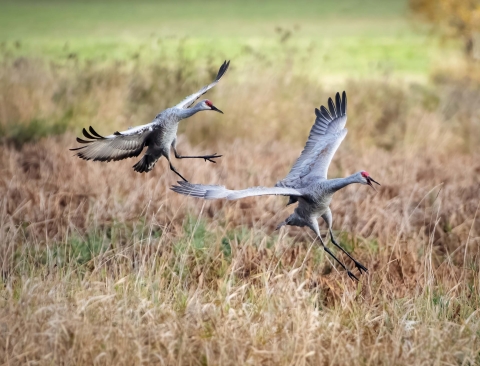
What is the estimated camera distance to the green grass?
3388 cm

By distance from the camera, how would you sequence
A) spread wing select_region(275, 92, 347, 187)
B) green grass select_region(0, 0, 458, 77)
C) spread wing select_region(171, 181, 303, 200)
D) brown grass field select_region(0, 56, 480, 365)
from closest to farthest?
spread wing select_region(171, 181, 303, 200) → brown grass field select_region(0, 56, 480, 365) → spread wing select_region(275, 92, 347, 187) → green grass select_region(0, 0, 458, 77)

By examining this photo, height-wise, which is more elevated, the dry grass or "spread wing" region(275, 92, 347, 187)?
"spread wing" region(275, 92, 347, 187)

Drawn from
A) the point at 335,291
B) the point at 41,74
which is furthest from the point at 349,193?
the point at 41,74

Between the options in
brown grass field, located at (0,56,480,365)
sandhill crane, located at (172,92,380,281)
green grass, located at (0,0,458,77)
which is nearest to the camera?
sandhill crane, located at (172,92,380,281)

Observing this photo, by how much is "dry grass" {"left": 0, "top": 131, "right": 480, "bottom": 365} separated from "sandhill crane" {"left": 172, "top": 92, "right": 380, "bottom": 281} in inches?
14.0

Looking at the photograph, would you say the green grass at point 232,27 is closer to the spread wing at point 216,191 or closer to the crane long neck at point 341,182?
the crane long neck at point 341,182

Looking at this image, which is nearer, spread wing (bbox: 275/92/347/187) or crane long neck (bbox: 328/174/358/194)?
crane long neck (bbox: 328/174/358/194)

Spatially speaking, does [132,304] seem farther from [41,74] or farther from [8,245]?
[41,74]

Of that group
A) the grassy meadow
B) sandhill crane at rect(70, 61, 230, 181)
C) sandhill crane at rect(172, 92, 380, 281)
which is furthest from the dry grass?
sandhill crane at rect(70, 61, 230, 181)

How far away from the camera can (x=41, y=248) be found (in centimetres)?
586

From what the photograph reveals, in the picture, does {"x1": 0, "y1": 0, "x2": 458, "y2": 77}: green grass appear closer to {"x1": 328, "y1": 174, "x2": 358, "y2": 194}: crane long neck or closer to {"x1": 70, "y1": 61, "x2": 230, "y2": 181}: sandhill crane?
{"x1": 70, "y1": 61, "x2": 230, "y2": 181}: sandhill crane

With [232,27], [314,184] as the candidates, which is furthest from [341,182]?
[232,27]

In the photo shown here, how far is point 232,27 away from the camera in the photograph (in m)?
52.6

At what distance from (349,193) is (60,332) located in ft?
13.0
